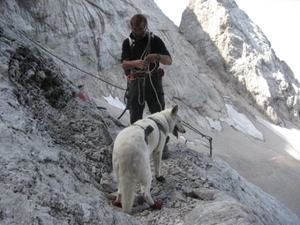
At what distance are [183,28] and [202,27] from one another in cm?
239

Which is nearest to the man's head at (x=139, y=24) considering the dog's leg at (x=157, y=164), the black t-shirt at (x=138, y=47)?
the black t-shirt at (x=138, y=47)

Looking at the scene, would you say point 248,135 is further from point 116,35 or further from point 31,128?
point 31,128

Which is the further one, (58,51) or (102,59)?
(102,59)

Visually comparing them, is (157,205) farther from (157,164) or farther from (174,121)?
(174,121)

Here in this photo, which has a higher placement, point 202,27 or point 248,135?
point 202,27

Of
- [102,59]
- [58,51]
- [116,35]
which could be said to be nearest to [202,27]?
[116,35]

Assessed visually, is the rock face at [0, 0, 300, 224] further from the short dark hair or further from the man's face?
the short dark hair

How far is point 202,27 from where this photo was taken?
35219 millimetres

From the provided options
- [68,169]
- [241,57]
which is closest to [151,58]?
[68,169]

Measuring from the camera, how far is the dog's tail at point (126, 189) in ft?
11.9

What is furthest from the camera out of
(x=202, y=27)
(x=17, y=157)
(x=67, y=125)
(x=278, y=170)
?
(x=202, y=27)

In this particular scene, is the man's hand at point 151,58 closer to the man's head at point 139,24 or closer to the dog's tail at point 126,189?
the man's head at point 139,24

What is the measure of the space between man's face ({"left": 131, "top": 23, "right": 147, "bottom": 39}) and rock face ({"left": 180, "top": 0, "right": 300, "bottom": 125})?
2941cm

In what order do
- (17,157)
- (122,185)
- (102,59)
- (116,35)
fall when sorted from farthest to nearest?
(116,35), (102,59), (122,185), (17,157)
